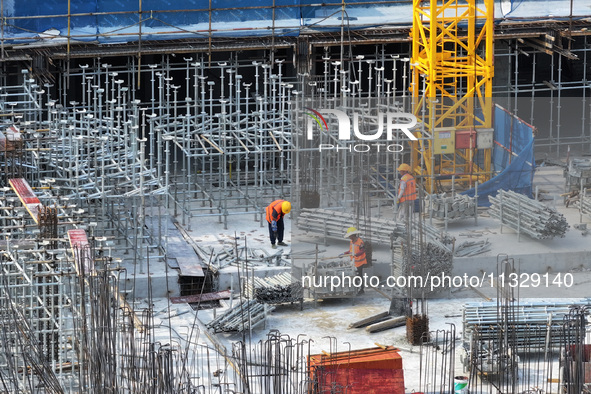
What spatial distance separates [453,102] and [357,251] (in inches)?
346

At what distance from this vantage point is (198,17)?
37531mm

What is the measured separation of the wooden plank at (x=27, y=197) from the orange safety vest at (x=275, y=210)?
5.00 m

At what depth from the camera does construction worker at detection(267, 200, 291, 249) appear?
102ft

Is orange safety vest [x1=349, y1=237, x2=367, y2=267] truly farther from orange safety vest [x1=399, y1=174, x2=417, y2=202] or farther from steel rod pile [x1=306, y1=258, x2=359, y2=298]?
orange safety vest [x1=399, y1=174, x2=417, y2=202]

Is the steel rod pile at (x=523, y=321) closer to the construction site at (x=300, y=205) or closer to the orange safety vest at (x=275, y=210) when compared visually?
the construction site at (x=300, y=205)

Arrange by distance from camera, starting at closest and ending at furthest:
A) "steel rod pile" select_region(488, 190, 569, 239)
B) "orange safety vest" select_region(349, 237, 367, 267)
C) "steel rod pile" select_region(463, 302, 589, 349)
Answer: "steel rod pile" select_region(463, 302, 589, 349), "orange safety vest" select_region(349, 237, 367, 267), "steel rod pile" select_region(488, 190, 569, 239)

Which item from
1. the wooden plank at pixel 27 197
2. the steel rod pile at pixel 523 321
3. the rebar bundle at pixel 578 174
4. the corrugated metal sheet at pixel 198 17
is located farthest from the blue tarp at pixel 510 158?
the wooden plank at pixel 27 197

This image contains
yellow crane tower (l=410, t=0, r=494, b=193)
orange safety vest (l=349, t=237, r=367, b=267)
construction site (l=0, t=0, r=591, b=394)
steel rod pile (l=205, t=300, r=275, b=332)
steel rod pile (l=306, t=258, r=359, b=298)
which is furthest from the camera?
yellow crane tower (l=410, t=0, r=494, b=193)

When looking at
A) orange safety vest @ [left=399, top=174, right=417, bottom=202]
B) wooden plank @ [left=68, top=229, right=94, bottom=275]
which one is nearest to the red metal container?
wooden plank @ [left=68, top=229, right=94, bottom=275]

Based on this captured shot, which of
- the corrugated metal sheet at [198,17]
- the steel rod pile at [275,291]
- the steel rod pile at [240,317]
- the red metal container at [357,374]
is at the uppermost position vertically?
the corrugated metal sheet at [198,17]

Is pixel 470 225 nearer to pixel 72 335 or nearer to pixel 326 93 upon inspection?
pixel 326 93

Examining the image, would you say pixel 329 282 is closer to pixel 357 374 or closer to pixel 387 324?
pixel 387 324

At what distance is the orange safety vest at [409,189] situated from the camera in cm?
3069

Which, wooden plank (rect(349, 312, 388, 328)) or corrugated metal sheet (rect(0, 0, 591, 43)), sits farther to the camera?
corrugated metal sheet (rect(0, 0, 591, 43))
